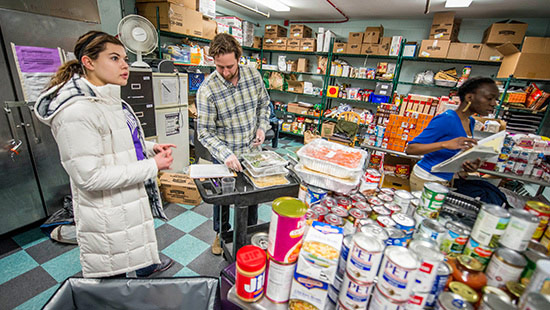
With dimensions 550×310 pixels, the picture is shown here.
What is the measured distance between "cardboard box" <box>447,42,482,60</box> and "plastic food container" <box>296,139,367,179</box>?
13.2 ft

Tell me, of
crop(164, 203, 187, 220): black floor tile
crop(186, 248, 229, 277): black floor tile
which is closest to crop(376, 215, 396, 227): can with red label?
crop(186, 248, 229, 277): black floor tile

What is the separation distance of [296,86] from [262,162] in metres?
4.61

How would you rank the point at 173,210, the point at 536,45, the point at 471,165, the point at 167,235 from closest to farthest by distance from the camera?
the point at 471,165, the point at 167,235, the point at 173,210, the point at 536,45

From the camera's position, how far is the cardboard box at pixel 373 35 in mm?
4449

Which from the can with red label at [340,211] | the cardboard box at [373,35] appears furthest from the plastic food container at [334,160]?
the cardboard box at [373,35]

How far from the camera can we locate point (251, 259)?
73cm

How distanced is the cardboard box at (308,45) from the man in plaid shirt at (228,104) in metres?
3.70

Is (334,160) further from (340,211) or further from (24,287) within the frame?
(24,287)

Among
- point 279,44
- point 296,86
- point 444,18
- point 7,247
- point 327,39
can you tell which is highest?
point 444,18

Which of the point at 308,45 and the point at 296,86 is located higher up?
the point at 308,45

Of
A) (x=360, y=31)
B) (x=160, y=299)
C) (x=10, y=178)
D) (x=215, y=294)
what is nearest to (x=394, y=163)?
(x=215, y=294)

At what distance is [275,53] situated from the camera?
6121 mm

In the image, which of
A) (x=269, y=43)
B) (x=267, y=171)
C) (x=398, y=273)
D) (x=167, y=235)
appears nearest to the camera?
(x=398, y=273)

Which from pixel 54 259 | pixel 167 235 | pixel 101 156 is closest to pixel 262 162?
pixel 101 156
